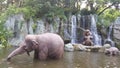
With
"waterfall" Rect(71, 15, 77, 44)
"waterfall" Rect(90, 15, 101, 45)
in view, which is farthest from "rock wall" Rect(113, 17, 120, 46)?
"waterfall" Rect(71, 15, 77, 44)

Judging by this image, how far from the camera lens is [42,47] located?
1222cm

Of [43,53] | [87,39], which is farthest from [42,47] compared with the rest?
[87,39]

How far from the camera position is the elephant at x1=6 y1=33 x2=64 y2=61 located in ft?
39.3

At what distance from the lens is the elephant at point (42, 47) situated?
39.3 feet

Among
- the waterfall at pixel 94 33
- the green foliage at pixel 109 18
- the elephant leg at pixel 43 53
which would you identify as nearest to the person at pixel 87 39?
the waterfall at pixel 94 33

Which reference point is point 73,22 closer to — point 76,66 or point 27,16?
point 27,16

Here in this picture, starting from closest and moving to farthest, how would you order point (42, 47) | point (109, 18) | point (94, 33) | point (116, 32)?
point (42, 47) → point (116, 32) → point (94, 33) → point (109, 18)

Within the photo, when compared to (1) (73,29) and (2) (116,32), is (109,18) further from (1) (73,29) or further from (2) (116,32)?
(1) (73,29)

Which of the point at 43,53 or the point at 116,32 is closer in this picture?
the point at 43,53

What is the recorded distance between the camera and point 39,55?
40.2ft

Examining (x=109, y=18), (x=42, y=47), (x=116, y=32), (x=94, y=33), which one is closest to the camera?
(x=42, y=47)

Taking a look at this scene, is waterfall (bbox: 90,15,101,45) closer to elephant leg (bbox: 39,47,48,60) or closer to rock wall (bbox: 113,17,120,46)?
rock wall (bbox: 113,17,120,46)

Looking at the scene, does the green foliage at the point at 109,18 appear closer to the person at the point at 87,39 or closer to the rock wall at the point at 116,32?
the rock wall at the point at 116,32

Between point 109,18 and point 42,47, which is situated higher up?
point 109,18
